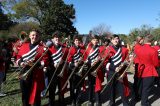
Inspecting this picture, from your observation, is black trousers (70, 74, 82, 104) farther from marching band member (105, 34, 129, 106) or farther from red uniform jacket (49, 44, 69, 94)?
marching band member (105, 34, 129, 106)

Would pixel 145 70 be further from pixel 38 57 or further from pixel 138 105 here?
pixel 38 57

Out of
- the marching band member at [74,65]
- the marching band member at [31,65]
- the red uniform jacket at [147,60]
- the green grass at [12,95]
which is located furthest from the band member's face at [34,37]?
the red uniform jacket at [147,60]

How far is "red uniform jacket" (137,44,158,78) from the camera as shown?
31.8ft

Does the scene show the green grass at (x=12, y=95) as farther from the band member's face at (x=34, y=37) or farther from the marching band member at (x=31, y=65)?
the band member's face at (x=34, y=37)

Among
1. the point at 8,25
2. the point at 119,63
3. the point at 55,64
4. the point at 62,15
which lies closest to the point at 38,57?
the point at 55,64

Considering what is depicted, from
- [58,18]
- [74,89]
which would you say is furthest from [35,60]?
[58,18]

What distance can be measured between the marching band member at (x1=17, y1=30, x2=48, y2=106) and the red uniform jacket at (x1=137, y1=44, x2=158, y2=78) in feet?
9.75

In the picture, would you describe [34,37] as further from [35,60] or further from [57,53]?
[57,53]

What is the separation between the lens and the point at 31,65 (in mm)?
8000

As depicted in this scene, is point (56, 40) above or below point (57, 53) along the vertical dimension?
above

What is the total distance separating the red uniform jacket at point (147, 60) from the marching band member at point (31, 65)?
9.75 feet

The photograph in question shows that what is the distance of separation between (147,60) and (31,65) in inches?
135

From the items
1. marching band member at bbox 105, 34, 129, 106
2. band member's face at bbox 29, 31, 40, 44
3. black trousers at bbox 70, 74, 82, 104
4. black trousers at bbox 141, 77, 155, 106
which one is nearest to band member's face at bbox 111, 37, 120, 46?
marching band member at bbox 105, 34, 129, 106

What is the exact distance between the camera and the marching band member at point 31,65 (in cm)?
805
